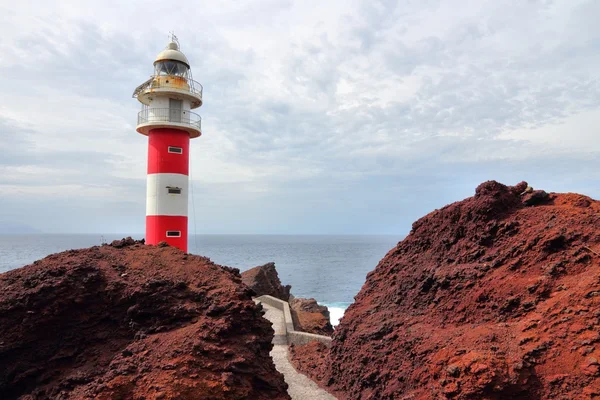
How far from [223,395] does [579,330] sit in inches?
158

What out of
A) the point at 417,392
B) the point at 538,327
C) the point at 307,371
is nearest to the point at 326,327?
the point at 307,371

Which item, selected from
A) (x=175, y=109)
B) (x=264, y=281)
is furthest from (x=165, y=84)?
(x=264, y=281)

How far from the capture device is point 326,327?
15578 mm

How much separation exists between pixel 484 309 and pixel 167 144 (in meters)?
13.2

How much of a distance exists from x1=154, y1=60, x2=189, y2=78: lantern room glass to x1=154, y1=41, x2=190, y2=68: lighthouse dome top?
0.12m

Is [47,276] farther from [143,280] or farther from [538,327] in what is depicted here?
[538,327]

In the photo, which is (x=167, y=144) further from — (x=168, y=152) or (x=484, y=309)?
(x=484, y=309)

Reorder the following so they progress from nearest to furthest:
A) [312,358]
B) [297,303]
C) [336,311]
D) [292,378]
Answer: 1. [292,378]
2. [312,358]
3. [297,303]
4. [336,311]

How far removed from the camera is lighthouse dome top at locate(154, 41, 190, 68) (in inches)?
672

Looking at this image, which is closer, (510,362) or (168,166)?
(510,362)

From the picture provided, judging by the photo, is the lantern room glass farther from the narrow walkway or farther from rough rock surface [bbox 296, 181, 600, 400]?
rough rock surface [bbox 296, 181, 600, 400]

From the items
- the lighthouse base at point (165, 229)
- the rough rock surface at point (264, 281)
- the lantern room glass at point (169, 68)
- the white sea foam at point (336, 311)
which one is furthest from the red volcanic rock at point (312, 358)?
the white sea foam at point (336, 311)

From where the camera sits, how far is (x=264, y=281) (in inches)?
763

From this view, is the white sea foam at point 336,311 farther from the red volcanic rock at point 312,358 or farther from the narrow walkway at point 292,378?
the red volcanic rock at point 312,358
